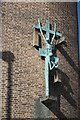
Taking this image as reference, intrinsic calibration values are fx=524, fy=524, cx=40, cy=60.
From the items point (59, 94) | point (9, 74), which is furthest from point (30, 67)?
point (59, 94)

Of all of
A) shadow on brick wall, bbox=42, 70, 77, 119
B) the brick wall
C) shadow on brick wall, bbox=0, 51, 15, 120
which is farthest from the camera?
shadow on brick wall, bbox=42, 70, 77, 119

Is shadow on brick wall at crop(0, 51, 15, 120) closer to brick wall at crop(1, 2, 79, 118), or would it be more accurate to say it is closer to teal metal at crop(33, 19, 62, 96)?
brick wall at crop(1, 2, 79, 118)

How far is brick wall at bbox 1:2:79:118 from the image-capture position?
51.2 feet

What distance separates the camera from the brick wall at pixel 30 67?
15602 mm

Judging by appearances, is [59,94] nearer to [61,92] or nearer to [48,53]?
[61,92]

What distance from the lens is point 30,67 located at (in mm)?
16016

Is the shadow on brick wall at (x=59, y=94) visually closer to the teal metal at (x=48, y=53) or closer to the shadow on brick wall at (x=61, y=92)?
the shadow on brick wall at (x=61, y=92)

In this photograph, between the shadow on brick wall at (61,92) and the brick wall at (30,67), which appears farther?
the shadow on brick wall at (61,92)

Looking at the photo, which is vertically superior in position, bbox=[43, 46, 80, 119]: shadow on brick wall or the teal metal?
the teal metal

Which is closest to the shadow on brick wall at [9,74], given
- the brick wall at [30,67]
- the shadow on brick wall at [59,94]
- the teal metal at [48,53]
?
the brick wall at [30,67]

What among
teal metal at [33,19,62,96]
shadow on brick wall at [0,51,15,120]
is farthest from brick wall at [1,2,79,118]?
teal metal at [33,19,62,96]

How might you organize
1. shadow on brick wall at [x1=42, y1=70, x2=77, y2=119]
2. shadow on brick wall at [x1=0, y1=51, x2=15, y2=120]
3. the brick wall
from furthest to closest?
shadow on brick wall at [x1=42, y1=70, x2=77, y2=119] < the brick wall < shadow on brick wall at [x1=0, y1=51, x2=15, y2=120]

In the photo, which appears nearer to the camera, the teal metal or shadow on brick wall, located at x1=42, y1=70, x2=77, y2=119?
the teal metal

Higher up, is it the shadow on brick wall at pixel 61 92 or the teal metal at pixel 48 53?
the teal metal at pixel 48 53
